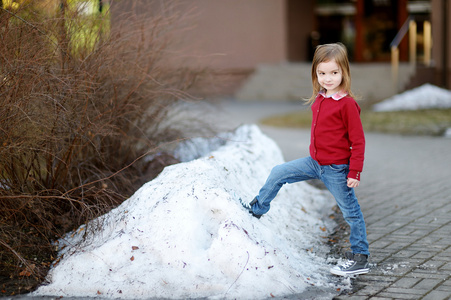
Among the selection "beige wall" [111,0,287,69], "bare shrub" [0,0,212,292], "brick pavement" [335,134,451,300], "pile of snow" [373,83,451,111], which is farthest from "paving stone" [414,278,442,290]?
"beige wall" [111,0,287,69]

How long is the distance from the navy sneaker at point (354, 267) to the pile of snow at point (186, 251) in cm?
8

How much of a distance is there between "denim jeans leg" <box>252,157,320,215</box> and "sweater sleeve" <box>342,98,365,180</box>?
0.36 m

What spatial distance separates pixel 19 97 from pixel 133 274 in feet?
4.95

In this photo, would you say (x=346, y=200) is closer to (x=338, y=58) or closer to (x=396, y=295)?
(x=396, y=295)

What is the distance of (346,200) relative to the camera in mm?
4367

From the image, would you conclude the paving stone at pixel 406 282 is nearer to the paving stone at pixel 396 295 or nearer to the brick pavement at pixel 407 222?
the brick pavement at pixel 407 222

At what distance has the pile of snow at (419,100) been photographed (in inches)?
624

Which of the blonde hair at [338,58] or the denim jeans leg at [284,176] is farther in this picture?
the denim jeans leg at [284,176]

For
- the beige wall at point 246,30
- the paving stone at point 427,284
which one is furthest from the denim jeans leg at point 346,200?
the beige wall at point 246,30

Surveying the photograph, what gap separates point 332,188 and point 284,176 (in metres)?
0.37

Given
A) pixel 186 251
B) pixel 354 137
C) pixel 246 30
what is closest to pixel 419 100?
pixel 246 30

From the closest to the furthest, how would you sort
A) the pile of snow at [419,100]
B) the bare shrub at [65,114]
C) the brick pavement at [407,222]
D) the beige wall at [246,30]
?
the brick pavement at [407,222], the bare shrub at [65,114], the pile of snow at [419,100], the beige wall at [246,30]

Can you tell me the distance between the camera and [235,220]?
13.8ft

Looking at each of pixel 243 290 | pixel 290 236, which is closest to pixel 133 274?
pixel 243 290
